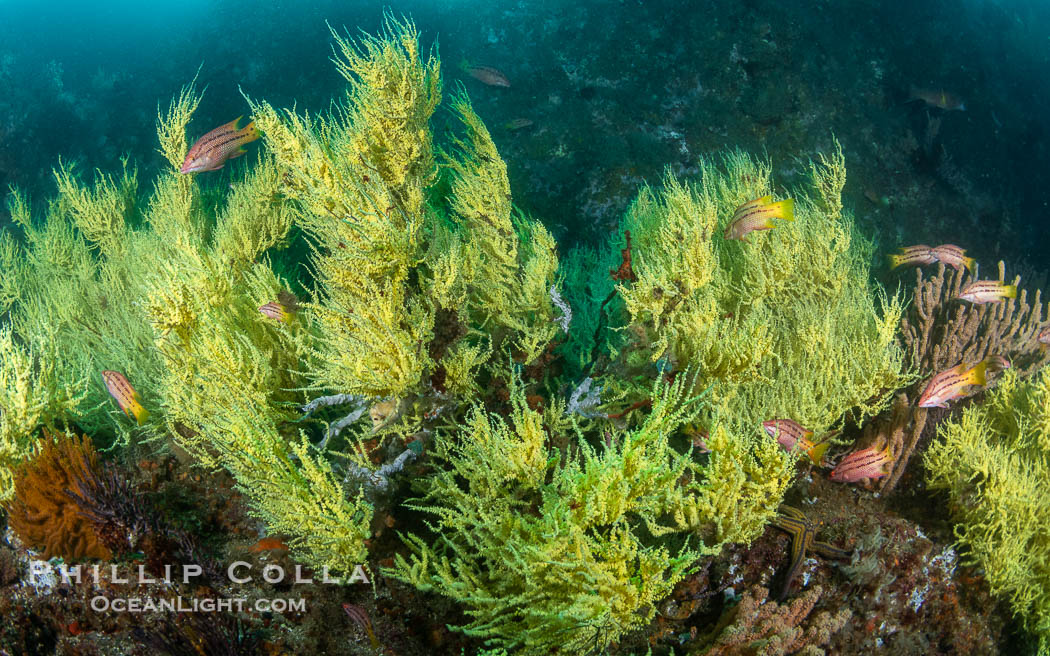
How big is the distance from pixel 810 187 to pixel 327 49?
8.34 meters

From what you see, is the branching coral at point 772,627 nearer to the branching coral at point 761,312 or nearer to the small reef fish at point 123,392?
the branching coral at point 761,312

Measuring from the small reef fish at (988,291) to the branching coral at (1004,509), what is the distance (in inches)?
33.3

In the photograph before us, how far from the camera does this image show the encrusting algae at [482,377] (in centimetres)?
235

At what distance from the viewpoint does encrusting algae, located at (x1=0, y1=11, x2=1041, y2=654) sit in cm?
235

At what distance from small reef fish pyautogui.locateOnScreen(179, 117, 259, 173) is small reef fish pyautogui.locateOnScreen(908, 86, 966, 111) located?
8.81 m

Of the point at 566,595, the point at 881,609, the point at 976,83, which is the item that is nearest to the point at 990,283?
the point at 881,609

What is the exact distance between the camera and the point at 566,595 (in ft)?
7.25

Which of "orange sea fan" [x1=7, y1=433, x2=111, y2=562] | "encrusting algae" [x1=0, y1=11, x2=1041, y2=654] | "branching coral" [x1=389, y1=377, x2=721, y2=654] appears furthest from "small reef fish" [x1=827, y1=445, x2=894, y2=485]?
"orange sea fan" [x1=7, y1=433, x2=111, y2=562]

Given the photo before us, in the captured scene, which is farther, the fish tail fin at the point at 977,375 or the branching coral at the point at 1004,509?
the fish tail fin at the point at 977,375

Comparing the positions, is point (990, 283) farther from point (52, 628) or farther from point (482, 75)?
point (52, 628)

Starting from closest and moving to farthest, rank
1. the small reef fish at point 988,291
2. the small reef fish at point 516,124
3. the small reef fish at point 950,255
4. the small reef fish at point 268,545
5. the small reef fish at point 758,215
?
the small reef fish at point 268,545, the small reef fish at point 758,215, the small reef fish at point 988,291, the small reef fish at point 950,255, the small reef fish at point 516,124

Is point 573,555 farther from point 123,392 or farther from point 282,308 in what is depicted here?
point 123,392

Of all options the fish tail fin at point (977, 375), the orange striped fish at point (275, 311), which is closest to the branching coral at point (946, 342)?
the fish tail fin at point (977, 375)

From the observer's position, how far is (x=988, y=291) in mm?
4512
